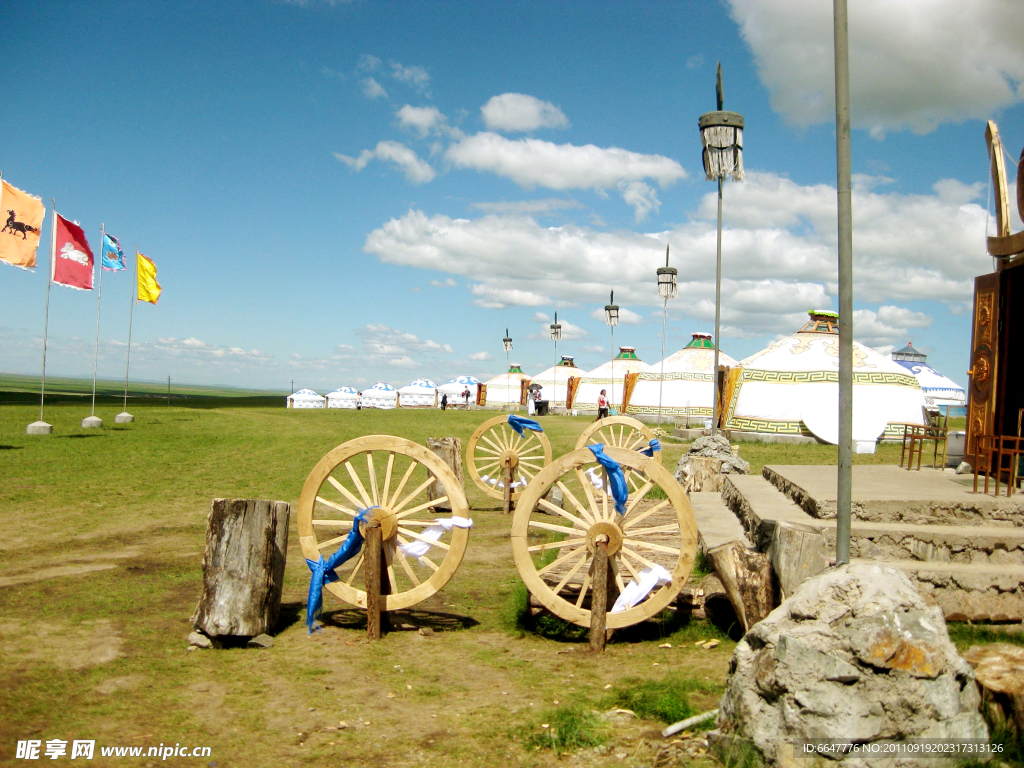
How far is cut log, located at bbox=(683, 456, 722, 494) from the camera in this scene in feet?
33.5

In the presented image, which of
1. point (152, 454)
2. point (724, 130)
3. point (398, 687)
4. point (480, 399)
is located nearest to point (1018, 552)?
point (398, 687)

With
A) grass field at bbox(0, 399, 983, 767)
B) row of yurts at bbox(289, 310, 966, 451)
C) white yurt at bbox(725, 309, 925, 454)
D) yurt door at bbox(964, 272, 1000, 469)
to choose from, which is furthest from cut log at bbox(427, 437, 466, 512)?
white yurt at bbox(725, 309, 925, 454)

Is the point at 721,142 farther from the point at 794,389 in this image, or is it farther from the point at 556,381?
the point at 556,381

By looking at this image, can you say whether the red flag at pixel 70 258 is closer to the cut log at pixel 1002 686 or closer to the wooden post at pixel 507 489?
the wooden post at pixel 507 489

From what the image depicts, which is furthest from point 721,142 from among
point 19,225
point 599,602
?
point 19,225

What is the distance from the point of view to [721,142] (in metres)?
12.8

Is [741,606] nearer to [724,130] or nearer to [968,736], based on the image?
[968,736]

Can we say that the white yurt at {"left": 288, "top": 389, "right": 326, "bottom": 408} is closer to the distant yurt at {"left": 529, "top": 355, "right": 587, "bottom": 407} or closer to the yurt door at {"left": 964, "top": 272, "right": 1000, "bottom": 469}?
the distant yurt at {"left": 529, "top": 355, "right": 587, "bottom": 407}

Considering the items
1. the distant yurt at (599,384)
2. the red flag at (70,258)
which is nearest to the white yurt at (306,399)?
the distant yurt at (599,384)

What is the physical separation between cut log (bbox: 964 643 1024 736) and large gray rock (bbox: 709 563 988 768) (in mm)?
198

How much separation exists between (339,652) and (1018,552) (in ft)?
16.2

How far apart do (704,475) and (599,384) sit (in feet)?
98.5

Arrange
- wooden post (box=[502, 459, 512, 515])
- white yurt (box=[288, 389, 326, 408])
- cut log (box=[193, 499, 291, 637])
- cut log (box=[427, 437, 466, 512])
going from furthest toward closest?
white yurt (box=[288, 389, 326, 408])
wooden post (box=[502, 459, 512, 515])
cut log (box=[427, 437, 466, 512])
cut log (box=[193, 499, 291, 637])

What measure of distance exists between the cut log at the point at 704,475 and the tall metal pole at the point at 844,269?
6.20m
